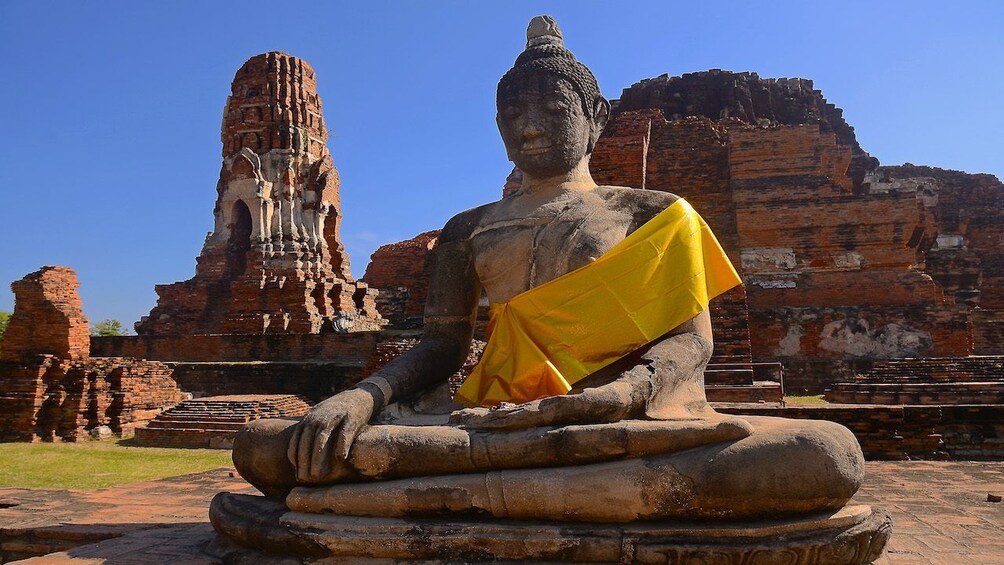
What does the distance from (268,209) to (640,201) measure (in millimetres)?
21971

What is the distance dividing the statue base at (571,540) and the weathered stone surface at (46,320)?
15.0 m

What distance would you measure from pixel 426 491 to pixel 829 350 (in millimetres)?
12607

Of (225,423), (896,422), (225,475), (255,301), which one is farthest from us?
(255,301)

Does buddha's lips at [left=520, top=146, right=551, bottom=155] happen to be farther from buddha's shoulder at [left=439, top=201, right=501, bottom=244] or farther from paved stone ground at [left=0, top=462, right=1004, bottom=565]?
paved stone ground at [left=0, top=462, right=1004, bottom=565]

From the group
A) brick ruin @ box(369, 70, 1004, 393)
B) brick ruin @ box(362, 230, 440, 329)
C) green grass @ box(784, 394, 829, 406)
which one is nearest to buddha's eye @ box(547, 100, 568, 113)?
brick ruin @ box(369, 70, 1004, 393)

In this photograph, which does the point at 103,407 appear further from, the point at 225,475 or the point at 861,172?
the point at 861,172

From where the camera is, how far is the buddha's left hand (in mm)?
2768

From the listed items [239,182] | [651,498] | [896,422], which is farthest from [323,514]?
[239,182]

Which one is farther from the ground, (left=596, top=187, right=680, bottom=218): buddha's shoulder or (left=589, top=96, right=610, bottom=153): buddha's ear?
(left=589, top=96, right=610, bottom=153): buddha's ear

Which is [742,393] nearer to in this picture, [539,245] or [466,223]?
[466,223]

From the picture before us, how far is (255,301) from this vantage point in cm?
2228

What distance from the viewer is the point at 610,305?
337 cm

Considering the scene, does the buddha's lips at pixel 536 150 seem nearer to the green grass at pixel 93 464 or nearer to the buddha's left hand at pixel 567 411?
the buddha's left hand at pixel 567 411

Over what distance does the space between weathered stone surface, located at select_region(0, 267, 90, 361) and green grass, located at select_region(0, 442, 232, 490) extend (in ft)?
10.1
